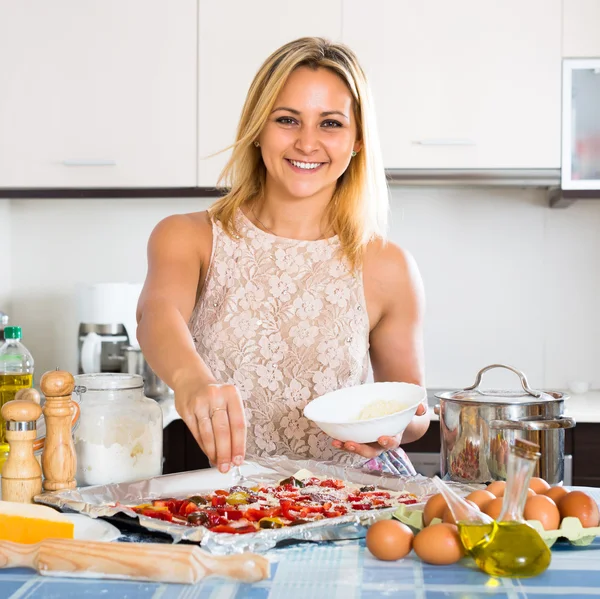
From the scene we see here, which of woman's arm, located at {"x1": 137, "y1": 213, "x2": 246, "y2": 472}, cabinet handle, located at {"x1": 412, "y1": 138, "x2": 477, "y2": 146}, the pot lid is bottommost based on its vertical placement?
the pot lid

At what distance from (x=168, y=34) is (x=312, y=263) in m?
1.28

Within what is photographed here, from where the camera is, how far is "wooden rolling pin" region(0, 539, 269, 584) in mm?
836

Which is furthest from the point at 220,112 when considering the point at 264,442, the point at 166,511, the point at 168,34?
the point at 166,511

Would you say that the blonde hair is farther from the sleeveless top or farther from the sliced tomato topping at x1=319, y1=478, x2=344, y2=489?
the sliced tomato topping at x1=319, y1=478, x2=344, y2=489

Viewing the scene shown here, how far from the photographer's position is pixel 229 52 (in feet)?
8.75

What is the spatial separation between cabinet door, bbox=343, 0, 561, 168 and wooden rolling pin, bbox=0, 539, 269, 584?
1.95 m

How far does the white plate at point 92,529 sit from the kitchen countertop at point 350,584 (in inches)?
3.5

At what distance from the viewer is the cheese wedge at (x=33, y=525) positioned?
936 millimetres

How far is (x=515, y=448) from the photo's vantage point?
858 mm

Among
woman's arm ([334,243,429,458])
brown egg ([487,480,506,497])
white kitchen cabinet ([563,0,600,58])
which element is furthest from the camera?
white kitchen cabinet ([563,0,600,58])

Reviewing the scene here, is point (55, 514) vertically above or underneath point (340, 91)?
underneath

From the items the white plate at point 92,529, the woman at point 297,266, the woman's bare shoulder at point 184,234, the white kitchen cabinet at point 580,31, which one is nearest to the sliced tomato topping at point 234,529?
the white plate at point 92,529

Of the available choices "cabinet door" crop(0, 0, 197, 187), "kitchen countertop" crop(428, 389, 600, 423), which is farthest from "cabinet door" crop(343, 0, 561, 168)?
"kitchen countertop" crop(428, 389, 600, 423)

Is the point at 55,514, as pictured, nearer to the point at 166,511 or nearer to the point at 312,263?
the point at 166,511
